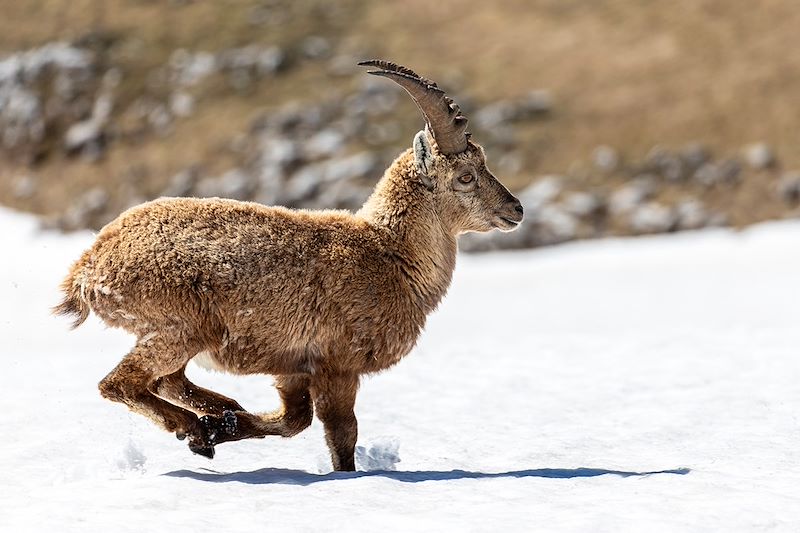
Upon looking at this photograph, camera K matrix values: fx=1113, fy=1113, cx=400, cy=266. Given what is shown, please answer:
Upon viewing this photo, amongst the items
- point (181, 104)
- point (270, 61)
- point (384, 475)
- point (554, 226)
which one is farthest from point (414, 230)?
point (270, 61)

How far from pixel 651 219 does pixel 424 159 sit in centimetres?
2485

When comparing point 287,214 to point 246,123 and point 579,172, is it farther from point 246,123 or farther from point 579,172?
point 246,123

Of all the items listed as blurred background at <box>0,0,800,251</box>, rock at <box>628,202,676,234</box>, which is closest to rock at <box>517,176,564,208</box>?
blurred background at <box>0,0,800,251</box>

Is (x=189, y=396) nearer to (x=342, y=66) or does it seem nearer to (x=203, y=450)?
(x=203, y=450)

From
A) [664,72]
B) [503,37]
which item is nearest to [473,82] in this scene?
[503,37]

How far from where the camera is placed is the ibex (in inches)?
320

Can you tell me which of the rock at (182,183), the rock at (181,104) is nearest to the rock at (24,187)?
the rock at (182,183)

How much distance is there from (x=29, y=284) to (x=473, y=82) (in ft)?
61.3

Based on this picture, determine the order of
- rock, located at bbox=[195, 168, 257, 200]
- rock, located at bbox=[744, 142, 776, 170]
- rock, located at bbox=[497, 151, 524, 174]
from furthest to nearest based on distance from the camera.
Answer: rock, located at bbox=[497, 151, 524, 174]
rock, located at bbox=[195, 168, 257, 200]
rock, located at bbox=[744, 142, 776, 170]

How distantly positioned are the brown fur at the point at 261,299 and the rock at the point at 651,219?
964 inches

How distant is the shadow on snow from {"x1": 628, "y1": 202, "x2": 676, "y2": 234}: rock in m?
24.7

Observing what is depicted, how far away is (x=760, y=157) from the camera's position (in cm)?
3466

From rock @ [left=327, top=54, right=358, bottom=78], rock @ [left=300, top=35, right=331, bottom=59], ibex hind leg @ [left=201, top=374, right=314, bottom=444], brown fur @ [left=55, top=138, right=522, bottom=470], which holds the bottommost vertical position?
ibex hind leg @ [left=201, top=374, right=314, bottom=444]

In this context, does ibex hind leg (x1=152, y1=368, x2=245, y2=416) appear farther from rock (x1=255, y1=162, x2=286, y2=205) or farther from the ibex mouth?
rock (x1=255, y1=162, x2=286, y2=205)
